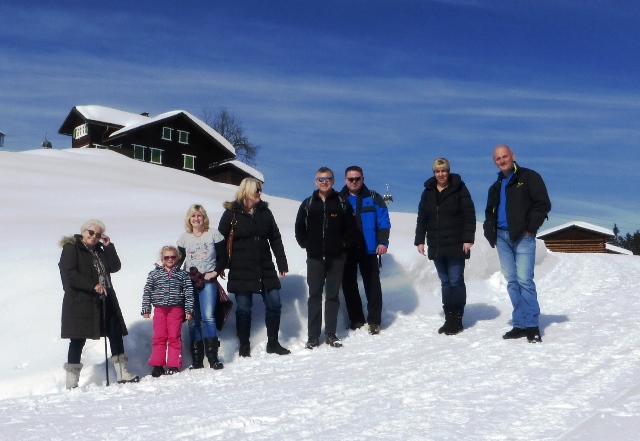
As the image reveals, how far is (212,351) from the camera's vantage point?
7090 mm

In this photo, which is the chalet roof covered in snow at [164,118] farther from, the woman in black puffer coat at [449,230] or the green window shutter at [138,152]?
the woman in black puffer coat at [449,230]

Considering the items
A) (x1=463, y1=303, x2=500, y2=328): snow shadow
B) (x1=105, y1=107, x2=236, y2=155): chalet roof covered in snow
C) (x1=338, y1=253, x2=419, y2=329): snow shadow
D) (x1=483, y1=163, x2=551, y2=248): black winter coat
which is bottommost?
(x1=463, y1=303, x2=500, y2=328): snow shadow

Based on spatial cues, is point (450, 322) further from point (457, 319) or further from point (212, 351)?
point (212, 351)

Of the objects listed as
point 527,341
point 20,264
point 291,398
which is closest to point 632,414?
point 291,398

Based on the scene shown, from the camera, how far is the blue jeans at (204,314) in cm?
720

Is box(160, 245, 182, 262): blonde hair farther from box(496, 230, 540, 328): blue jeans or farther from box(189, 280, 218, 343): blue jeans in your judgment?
box(496, 230, 540, 328): blue jeans

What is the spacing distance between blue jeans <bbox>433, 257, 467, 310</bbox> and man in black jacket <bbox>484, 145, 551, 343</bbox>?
2.01 ft

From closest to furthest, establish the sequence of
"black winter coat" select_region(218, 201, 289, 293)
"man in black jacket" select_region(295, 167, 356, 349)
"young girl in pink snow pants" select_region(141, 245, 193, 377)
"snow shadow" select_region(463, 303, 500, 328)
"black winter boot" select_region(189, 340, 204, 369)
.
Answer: "young girl in pink snow pants" select_region(141, 245, 193, 377)
"black winter boot" select_region(189, 340, 204, 369)
"black winter coat" select_region(218, 201, 289, 293)
"man in black jacket" select_region(295, 167, 356, 349)
"snow shadow" select_region(463, 303, 500, 328)

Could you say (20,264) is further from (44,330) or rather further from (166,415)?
(166,415)

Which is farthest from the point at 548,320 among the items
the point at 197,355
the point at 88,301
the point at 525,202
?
the point at 88,301

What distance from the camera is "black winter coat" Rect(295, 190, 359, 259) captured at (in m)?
7.84

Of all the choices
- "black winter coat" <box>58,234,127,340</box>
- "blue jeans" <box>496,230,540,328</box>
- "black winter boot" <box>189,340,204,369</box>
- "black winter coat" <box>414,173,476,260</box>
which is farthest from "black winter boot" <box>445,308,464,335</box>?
"black winter coat" <box>58,234,127,340</box>

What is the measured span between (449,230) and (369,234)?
0.96 metres

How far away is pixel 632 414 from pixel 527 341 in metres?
2.81
